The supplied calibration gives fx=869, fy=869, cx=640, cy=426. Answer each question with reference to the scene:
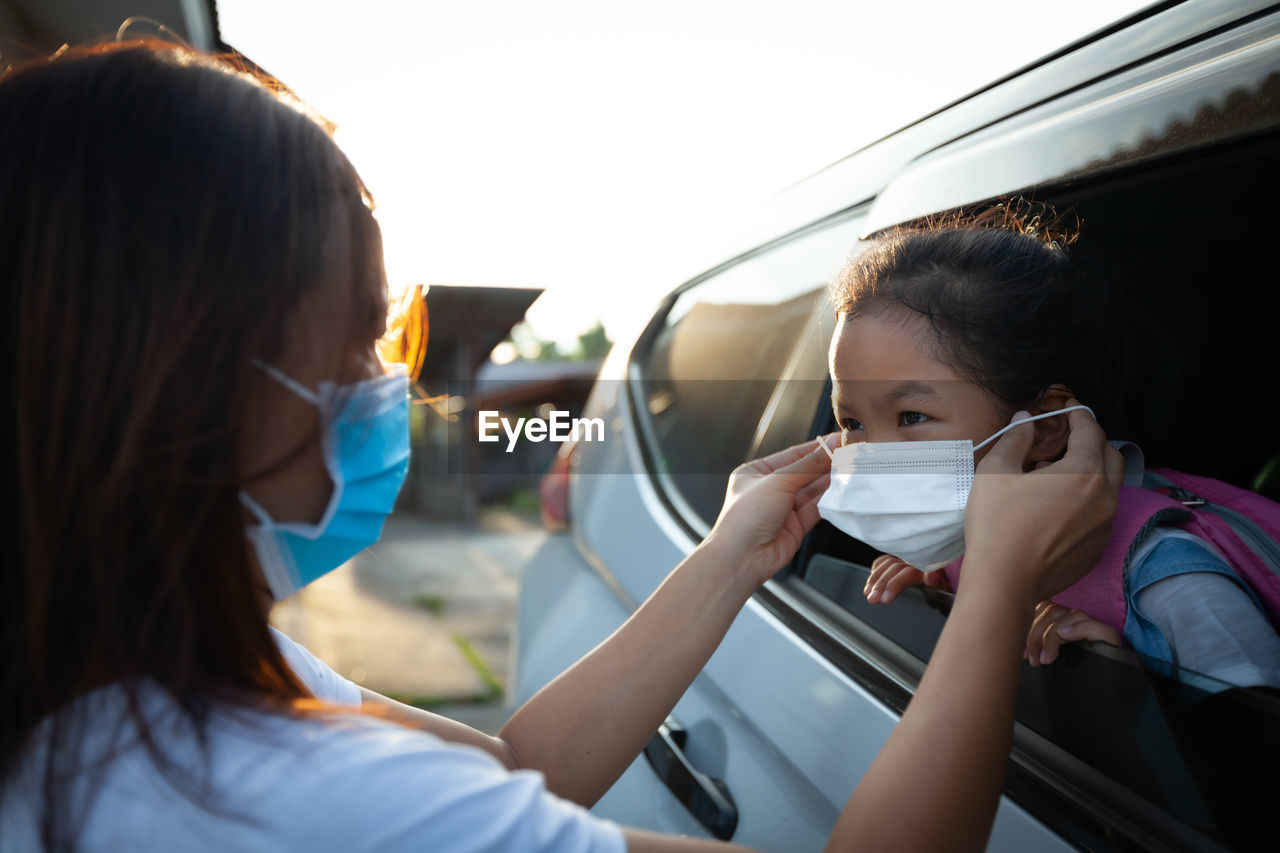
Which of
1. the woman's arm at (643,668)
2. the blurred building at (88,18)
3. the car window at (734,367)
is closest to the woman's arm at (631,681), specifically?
the woman's arm at (643,668)

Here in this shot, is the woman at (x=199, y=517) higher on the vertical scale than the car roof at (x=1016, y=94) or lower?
lower

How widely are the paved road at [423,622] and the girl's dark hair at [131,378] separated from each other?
232 cm

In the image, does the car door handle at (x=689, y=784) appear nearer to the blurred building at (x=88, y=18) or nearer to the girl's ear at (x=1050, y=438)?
the girl's ear at (x=1050, y=438)

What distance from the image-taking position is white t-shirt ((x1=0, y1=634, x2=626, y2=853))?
675mm

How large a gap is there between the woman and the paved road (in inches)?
89.9

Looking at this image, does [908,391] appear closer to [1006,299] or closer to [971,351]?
[971,351]

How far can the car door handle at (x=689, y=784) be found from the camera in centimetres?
136

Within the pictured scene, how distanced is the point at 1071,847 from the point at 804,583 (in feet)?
2.71

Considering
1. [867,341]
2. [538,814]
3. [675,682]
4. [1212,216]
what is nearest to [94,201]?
[538,814]

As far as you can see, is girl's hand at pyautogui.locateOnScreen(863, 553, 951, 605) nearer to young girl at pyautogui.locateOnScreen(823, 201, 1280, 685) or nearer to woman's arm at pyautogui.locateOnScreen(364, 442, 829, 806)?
young girl at pyautogui.locateOnScreen(823, 201, 1280, 685)

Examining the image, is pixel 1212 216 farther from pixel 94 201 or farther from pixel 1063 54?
pixel 94 201

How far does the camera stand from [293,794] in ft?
2.23
